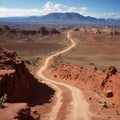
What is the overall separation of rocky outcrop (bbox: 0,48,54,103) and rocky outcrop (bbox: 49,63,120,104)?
594cm

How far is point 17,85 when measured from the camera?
3192 centimetres

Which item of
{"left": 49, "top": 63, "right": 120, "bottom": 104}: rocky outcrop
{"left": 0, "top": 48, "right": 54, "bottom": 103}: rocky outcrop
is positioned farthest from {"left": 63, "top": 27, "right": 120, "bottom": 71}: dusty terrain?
{"left": 0, "top": 48, "right": 54, "bottom": 103}: rocky outcrop

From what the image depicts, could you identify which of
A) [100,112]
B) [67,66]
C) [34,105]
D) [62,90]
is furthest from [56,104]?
[67,66]

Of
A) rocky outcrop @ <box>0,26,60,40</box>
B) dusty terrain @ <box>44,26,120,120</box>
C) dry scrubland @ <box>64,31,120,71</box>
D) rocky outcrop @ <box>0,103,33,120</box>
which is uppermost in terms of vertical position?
rocky outcrop @ <box>0,103,33,120</box>

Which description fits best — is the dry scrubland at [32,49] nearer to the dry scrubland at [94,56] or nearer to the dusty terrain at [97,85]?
the dry scrubland at [94,56]

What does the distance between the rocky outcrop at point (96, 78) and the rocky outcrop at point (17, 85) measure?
594cm

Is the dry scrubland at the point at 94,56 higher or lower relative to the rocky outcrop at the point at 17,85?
lower

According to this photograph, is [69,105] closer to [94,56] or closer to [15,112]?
[15,112]

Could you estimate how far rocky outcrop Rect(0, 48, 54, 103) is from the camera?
2946cm

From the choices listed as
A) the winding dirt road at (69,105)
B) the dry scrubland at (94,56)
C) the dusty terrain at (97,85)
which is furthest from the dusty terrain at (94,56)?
the winding dirt road at (69,105)

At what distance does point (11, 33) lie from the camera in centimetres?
15738

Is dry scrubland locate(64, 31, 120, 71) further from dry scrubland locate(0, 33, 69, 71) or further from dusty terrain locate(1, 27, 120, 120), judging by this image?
dusty terrain locate(1, 27, 120, 120)

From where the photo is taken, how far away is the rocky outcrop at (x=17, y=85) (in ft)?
96.6

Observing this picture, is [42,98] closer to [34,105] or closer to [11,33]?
[34,105]
